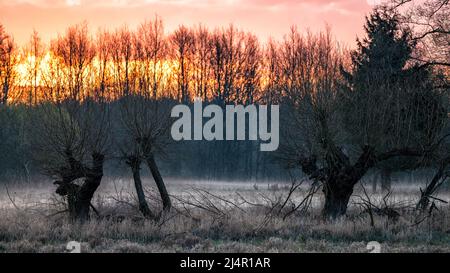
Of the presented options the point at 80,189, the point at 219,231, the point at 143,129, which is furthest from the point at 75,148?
the point at 219,231

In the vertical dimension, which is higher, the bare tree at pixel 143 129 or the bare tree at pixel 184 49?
the bare tree at pixel 184 49

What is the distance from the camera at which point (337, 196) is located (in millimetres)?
19938

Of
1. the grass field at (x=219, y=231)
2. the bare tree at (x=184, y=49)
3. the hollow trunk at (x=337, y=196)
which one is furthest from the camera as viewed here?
the bare tree at (x=184, y=49)

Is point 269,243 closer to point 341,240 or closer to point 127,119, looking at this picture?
point 341,240

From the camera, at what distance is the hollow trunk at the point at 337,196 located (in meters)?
19.8

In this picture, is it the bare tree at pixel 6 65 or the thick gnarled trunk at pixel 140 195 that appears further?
the bare tree at pixel 6 65

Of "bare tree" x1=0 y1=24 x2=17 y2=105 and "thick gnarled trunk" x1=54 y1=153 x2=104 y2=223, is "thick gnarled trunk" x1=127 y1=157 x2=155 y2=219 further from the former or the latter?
"bare tree" x1=0 y1=24 x2=17 y2=105

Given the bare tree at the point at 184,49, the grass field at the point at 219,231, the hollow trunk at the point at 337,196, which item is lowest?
the grass field at the point at 219,231

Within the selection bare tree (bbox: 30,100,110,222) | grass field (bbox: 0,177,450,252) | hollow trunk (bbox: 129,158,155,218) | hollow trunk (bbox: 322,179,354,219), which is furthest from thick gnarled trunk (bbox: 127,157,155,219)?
hollow trunk (bbox: 322,179,354,219)

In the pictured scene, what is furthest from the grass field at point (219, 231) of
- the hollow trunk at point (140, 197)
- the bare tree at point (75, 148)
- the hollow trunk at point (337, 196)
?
the bare tree at point (75, 148)

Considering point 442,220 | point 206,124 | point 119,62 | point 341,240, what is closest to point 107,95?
point 119,62

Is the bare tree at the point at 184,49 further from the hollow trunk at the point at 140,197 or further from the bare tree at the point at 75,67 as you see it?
the hollow trunk at the point at 140,197

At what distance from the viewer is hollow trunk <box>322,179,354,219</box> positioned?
779 inches
